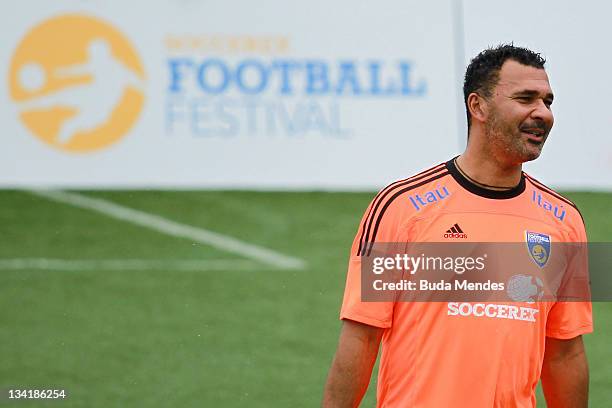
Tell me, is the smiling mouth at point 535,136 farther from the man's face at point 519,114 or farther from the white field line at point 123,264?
the white field line at point 123,264

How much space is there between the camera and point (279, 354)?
28.0ft

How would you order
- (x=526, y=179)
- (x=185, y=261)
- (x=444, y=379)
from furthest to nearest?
(x=185, y=261)
(x=526, y=179)
(x=444, y=379)

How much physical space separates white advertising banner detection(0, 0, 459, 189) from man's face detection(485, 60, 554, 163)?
6706 mm

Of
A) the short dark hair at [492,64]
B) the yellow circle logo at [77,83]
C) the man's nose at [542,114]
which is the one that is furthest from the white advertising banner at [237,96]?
the man's nose at [542,114]

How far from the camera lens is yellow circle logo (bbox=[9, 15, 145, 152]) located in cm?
1094

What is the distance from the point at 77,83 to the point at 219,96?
1.26 metres

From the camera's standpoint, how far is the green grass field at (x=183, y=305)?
26.4ft

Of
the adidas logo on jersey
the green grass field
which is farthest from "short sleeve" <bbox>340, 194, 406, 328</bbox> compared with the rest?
the green grass field

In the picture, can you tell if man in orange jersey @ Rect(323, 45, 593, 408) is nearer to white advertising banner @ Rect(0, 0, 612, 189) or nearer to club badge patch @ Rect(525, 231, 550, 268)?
club badge patch @ Rect(525, 231, 550, 268)

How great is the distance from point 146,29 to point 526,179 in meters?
7.09

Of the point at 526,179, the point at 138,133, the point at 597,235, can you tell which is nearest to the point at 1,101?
the point at 138,133

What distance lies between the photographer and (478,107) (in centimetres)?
445

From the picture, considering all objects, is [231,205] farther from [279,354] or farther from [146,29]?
[279,354]

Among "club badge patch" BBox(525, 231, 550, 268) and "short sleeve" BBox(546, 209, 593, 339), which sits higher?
"club badge patch" BBox(525, 231, 550, 268)
